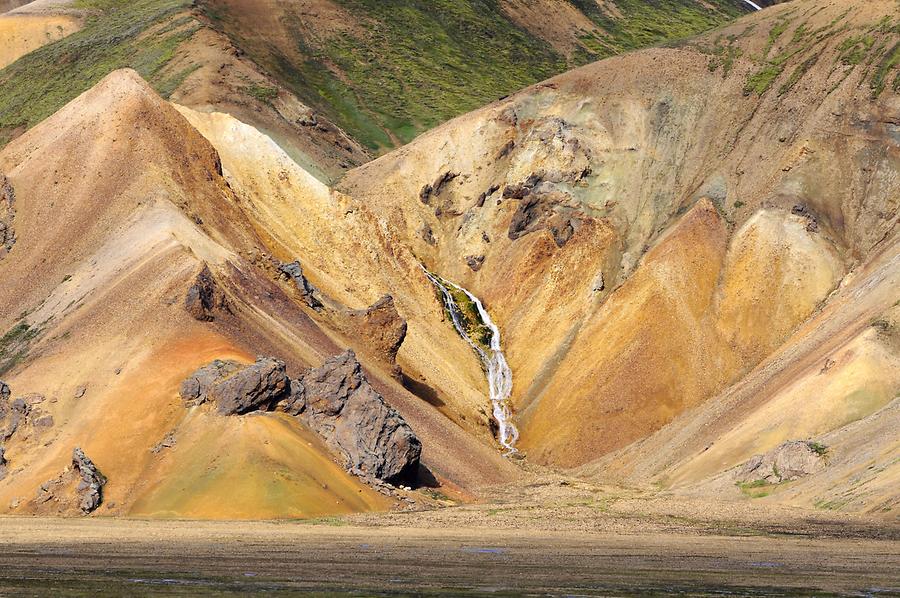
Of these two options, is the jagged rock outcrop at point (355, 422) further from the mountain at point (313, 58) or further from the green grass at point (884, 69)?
the mountain at point (313, 58)

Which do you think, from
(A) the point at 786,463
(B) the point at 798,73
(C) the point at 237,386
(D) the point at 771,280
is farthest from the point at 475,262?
(C) the point at 237,386

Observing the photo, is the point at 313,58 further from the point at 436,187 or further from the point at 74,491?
the point at 74,491

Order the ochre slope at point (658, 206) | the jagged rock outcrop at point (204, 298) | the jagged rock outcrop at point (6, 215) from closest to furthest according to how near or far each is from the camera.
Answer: the jagged rock outcrop at point (204, 298) < the jagged rock outcrop at point (6, 215) < the ochre slope at point (658, 206)

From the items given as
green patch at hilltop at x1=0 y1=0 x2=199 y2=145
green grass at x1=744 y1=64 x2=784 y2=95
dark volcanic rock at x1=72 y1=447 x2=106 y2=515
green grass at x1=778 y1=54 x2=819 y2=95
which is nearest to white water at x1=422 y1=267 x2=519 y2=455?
green grass at x1=744 y1=64 x2=784 y2=95

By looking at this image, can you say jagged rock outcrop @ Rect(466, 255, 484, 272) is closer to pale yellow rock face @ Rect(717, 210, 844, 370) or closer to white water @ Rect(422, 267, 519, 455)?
white water @ Rect(422, 267, 519, 455)

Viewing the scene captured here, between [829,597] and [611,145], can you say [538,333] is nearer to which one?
[611,145]

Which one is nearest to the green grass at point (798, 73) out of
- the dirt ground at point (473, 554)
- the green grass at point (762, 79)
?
the green grass at point (762, 79)
